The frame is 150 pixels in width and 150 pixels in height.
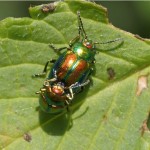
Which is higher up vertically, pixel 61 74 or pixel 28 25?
pixel 28 25

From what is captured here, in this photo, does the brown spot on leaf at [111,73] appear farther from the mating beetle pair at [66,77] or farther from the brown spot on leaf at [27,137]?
the brown spot on leaf at [27,137]

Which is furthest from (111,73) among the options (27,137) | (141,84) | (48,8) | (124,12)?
(124,12)

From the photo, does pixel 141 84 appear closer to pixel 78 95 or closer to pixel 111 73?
pixel 111 73

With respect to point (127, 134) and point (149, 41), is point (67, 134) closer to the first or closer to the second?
point (127, 134)

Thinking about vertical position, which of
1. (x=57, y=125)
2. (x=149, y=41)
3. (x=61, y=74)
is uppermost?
(x=149, y=41)

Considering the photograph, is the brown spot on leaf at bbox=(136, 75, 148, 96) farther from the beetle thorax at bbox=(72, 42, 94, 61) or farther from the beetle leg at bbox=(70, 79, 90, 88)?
the beetle thorax at bbox=(72, 42, 94, 61)

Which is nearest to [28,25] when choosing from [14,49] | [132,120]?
[14,49]

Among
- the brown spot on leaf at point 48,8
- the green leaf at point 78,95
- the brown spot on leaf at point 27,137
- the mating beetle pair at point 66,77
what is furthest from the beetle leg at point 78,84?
the brown spot on leaf at point 48,8
